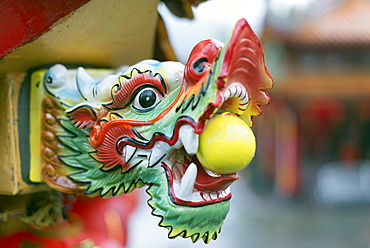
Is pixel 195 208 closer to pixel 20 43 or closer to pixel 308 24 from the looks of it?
pixel 20 43

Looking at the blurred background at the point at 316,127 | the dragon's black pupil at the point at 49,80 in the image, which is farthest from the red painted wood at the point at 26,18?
the blurred background at the point at 316,127

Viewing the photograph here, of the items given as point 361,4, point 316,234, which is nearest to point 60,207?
point 316,234

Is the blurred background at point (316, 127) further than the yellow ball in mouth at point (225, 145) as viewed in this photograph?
Yes

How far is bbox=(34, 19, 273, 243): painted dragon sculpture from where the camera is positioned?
1.43ft

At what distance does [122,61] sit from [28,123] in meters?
0.21

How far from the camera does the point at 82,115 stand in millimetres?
543

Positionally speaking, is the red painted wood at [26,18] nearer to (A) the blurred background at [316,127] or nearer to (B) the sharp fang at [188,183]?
(B) the sharp fang at [188,183]

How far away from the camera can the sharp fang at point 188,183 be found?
1.51ft

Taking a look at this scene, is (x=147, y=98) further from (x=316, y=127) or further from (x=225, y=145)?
(x=316, y=127)

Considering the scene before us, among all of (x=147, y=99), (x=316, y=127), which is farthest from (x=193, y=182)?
(x=316, y=127)

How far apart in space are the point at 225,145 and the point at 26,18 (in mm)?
267

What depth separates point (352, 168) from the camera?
5949mm

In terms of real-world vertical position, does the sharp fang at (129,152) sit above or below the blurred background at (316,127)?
above

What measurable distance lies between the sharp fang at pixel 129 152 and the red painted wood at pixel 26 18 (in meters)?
0.17
